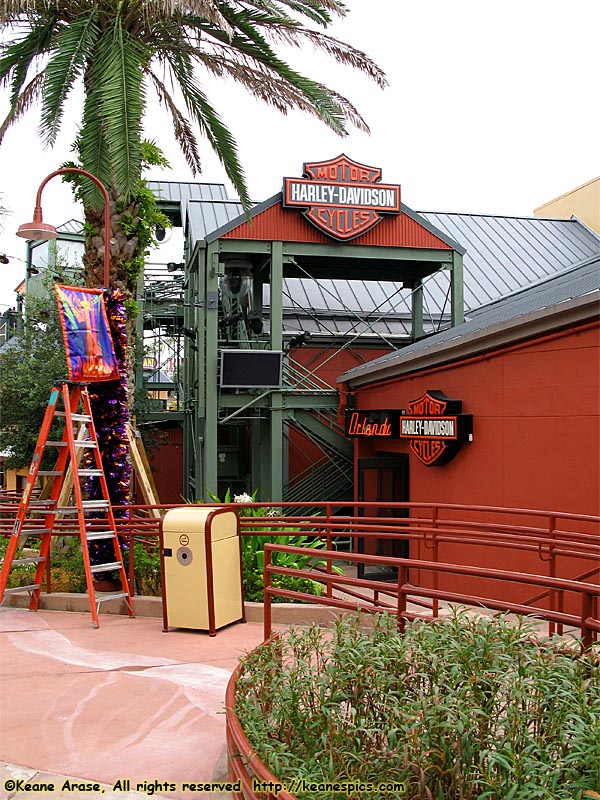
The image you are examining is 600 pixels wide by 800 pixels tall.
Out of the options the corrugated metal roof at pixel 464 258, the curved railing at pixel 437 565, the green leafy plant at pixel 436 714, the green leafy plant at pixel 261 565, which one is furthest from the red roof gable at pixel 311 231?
the green leafy plant at pixel 436 714

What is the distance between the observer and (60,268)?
23.9m

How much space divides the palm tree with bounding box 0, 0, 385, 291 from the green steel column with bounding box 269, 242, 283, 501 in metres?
5.29

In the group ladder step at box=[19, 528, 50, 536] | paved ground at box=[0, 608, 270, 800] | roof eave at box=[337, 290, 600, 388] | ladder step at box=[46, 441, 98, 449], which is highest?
roof eave at box=[337, 290, 600, 388]

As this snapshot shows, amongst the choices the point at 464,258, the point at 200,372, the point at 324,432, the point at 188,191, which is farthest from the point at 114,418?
the point at 188,191

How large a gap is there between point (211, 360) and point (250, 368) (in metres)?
1.05

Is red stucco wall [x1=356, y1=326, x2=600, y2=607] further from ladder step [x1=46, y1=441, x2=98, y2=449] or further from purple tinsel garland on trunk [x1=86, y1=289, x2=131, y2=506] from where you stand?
ladder step [x1=46, y1=441, x2=98, y2=449]

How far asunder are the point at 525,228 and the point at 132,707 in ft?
98.1

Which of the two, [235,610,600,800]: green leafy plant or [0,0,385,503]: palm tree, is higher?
[0,0,385,503]: palm tree

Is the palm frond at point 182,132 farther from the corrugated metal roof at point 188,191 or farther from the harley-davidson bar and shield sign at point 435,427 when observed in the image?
the corrugated metal roof at point 188,191

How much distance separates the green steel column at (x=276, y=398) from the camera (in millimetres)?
19375

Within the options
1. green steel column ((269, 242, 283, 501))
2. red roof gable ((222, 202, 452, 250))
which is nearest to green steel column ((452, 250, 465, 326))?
red roof gable ((222, 202, 452, 250))

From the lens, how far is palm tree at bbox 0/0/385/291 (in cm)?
1076

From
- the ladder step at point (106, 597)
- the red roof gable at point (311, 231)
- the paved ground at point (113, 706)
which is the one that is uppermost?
the red roof gable at point (311, 231)

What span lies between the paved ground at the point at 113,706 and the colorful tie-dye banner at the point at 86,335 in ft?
9.08
